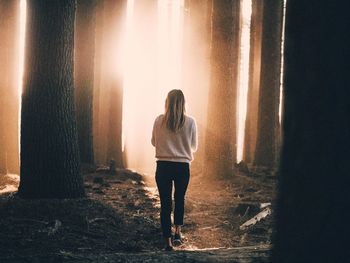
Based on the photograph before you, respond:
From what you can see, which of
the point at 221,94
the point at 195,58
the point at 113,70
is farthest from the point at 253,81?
the point at 221,94

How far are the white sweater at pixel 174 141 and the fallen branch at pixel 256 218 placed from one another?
251 cm

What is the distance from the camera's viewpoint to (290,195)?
80.9 inches

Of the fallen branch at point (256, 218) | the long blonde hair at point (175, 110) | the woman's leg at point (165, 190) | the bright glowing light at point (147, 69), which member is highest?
the bright glowing light at point (147, 69)

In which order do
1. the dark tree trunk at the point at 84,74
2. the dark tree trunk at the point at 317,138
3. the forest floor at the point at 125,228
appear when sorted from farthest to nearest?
the dark tree trunk at the point at 84,74
the forest floor at the point at 125,228
the dark tree trunk at the point at 317,138

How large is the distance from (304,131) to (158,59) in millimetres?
18103

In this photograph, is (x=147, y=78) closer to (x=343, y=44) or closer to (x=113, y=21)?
(x=113, y=21)

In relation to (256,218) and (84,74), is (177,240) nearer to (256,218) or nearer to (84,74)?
(256,218)

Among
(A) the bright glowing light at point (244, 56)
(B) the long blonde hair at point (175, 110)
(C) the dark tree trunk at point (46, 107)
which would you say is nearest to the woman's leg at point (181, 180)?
(B) the long blonde hair at point (175, 110)

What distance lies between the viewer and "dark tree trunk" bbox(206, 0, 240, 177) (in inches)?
461

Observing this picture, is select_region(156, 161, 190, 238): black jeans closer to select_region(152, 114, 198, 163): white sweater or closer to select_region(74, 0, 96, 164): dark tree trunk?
select_region(152, 114, 198, 163): white sweater

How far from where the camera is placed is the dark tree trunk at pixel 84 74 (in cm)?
1272

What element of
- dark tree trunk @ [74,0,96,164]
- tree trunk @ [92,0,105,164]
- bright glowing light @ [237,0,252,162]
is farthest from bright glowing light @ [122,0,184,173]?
dark tree trunk @ [74,0,96,164]

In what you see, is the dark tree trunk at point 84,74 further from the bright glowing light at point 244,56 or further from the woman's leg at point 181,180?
the bright glowing light at point 244,56

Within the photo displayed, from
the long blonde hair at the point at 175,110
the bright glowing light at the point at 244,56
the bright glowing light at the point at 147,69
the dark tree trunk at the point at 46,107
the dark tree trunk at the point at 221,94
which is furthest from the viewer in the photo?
the bright glowing light at the point at 244,56
